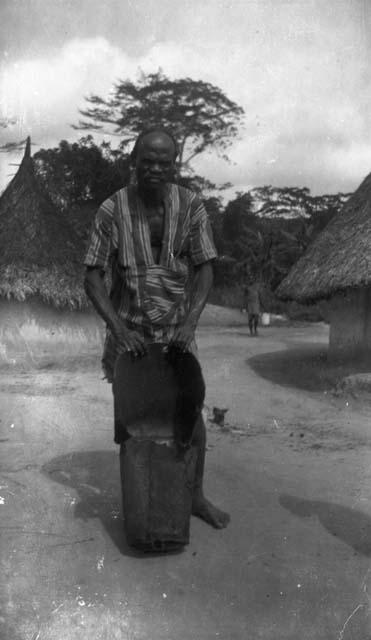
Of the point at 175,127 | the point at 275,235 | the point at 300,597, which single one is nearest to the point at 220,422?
the point at 300,597

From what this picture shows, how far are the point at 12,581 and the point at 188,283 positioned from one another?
133cm

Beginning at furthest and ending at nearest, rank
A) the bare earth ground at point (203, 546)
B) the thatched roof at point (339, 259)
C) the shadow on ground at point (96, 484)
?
the thatched roof at point (339, 259), the shadow on ground at point (96, 484), the bare earth ground at point (203, 546)

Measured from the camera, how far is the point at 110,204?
2818mm

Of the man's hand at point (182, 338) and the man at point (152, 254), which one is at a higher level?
the man at point (152, 254)

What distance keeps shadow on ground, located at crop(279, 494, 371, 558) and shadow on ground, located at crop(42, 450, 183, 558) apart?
783 millimetres

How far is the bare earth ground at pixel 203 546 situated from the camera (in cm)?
213

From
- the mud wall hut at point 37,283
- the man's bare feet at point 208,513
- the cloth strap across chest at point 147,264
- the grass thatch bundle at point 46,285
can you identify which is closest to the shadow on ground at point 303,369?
the mud wall hut at point 37,283

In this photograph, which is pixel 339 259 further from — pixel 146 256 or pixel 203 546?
pixel 203 546

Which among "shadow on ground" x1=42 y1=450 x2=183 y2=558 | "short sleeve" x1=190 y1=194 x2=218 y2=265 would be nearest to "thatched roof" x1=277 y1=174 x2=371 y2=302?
"shadow on ground" x1=42 y1=450 x2=183 y2=558

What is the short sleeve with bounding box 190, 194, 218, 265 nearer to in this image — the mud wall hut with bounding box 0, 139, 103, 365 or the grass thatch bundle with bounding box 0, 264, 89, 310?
the mud wall hut with bounding box 0, 139, 103, 365

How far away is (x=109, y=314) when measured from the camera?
2.70 m

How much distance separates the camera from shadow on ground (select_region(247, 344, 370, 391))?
750 cm

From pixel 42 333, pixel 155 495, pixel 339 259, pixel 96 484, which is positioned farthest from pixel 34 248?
pixel 155 495

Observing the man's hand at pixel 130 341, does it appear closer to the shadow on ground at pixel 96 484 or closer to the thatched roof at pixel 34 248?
the shadow on ground at pixel 96 484
